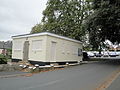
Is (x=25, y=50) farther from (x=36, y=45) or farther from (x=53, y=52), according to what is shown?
(x=53, y=52)

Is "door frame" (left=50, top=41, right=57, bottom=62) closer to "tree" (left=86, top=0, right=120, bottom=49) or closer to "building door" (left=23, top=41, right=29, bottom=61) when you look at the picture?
"building door" (left=23, top=41, right=29, bottom=61)

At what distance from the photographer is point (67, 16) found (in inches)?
1198

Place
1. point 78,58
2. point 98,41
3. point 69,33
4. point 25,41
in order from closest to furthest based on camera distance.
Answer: point 25,41 → point 78,58 → point 98,41 → point 69,33

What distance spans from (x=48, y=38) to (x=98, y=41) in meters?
10.4

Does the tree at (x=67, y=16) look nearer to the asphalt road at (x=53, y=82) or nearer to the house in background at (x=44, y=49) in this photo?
the house in background at (x=44, y=49)

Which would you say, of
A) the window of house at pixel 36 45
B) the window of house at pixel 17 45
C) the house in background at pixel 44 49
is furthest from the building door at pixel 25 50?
the window of house at pixel 36 45

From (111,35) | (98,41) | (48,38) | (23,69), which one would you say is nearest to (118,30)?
(111,35)

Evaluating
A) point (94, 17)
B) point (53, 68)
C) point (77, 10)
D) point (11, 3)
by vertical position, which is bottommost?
point (53, 68)

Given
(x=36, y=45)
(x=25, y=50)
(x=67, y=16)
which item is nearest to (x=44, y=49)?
(x=36, y=45)

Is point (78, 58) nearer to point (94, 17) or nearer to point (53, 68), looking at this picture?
point (94, 17)

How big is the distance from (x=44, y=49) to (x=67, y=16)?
50.1 feet

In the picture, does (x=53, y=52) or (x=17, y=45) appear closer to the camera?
(x=53, y=52)

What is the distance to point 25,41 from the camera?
19266 millimetres

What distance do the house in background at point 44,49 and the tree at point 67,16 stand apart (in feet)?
24.8
